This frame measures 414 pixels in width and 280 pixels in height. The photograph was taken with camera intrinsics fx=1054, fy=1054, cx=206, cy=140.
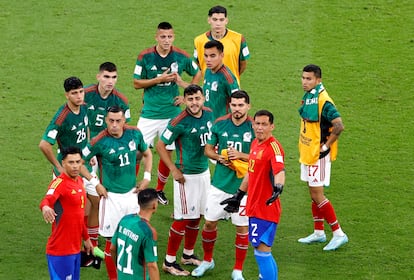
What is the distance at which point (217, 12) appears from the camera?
13.4 m

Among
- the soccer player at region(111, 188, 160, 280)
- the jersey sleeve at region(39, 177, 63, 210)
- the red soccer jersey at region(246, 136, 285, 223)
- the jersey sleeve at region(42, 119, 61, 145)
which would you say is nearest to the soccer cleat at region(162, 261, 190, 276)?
the red soccer jersey at region(246, 136, 285, 223)

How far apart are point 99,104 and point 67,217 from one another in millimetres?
2222

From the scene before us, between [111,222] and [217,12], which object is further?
[217,12]

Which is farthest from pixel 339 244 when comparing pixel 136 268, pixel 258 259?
pixel 136 268

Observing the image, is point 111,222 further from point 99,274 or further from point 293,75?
point 293,75

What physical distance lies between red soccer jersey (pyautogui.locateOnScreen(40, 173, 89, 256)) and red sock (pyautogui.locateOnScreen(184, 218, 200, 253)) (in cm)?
175

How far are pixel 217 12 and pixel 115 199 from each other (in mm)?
3435

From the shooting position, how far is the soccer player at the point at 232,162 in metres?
11.1

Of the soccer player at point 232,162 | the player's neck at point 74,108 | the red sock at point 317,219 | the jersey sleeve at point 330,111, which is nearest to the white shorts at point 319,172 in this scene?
the red sock at point 317,219

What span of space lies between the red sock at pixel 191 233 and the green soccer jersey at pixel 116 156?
909mm

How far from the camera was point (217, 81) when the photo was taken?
1266cm

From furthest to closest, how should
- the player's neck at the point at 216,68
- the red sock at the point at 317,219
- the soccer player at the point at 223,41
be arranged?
the soccer player at the point at 223,41, the player's neck at the point at 216,68, the red sock at the point at 317,219

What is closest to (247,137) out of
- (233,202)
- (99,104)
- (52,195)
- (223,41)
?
(233,202)

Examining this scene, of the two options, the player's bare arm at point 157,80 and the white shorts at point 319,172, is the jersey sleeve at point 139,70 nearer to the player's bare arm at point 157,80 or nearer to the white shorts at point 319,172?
the player's bare arm at point 157,80
